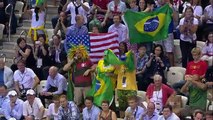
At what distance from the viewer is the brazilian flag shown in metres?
20.4

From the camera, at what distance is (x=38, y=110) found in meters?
20.2

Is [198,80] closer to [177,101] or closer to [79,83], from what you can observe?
[177,101]

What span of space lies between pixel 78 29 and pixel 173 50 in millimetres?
2295

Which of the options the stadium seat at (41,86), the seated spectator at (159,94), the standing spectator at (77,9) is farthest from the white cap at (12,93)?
the seated spectator at (159,94)

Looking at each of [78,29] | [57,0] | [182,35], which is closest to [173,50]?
[182,35]

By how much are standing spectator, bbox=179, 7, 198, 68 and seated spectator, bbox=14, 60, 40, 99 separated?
3.49 metres

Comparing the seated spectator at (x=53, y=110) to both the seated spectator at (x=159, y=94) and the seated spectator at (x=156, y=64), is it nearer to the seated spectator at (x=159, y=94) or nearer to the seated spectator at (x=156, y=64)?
the seated spectator at (x=156, y=64)

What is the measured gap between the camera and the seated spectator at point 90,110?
19.2 metres

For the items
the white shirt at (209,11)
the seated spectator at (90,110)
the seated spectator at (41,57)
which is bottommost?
the seated spectator at (90,110)

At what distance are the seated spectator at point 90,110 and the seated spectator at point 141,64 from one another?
50.9 inches

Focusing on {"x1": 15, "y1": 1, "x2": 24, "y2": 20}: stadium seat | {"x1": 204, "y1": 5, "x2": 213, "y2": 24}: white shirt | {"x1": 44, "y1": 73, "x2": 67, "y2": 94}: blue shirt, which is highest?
{"x1": 204, "y1": 5, "x2": 213, "y2": 24}: white shirt

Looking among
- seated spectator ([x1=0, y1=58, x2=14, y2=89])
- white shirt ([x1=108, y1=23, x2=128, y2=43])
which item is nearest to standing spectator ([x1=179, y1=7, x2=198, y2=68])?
white shirt ([x1=108, y1=23, x2=128, y2=43])

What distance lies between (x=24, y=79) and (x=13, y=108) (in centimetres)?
117

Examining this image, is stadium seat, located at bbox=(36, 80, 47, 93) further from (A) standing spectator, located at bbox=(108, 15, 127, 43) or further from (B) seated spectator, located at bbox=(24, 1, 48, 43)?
(B) seated spectator, located at bbox=(24, 1, 48, 43)
